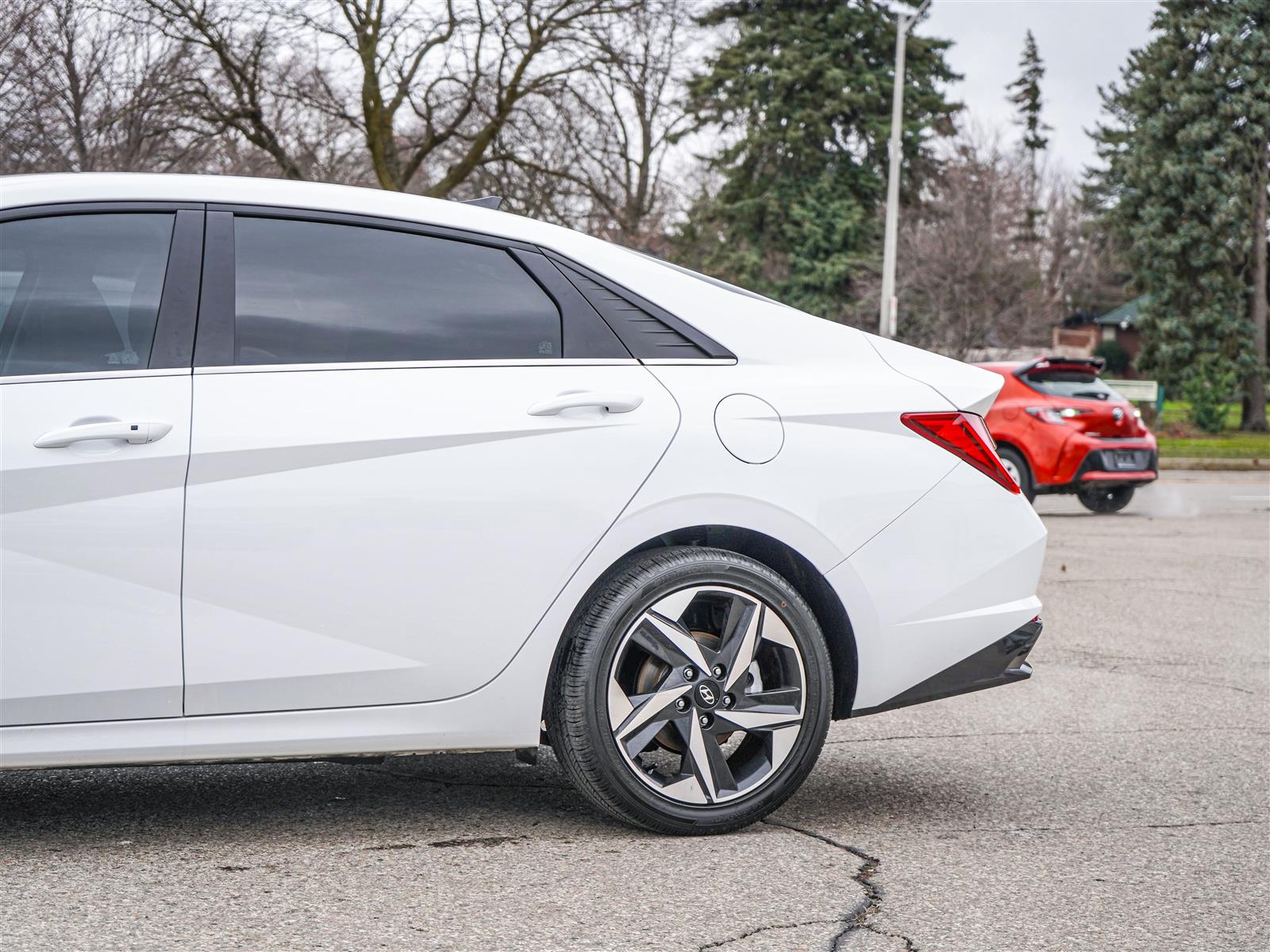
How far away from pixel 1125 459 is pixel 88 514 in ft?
40.5

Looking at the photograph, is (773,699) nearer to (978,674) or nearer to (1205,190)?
(978,674)

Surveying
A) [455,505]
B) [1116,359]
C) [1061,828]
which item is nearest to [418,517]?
[455,505]

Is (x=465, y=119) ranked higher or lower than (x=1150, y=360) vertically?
higher

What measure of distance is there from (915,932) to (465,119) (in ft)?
59.7

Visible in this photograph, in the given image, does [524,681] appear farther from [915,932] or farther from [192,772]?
[192,772]

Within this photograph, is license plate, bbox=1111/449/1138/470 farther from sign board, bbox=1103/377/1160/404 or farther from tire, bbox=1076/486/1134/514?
sign board, bbox=1103/377/1160/404

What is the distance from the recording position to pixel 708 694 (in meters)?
3.63

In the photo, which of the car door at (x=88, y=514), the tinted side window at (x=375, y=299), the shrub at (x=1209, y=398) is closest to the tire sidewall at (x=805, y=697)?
the tinted side window at (x=375, y=299)

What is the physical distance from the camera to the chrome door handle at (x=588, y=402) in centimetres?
357

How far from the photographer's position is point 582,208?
66.6 ft

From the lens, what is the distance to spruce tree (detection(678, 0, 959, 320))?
3888 centimetres

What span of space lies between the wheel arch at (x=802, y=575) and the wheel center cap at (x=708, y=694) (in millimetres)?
356

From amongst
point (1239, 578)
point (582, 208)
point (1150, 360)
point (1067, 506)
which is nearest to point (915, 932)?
point (1239, 578)

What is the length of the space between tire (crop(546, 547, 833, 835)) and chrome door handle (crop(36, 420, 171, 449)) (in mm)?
1104
